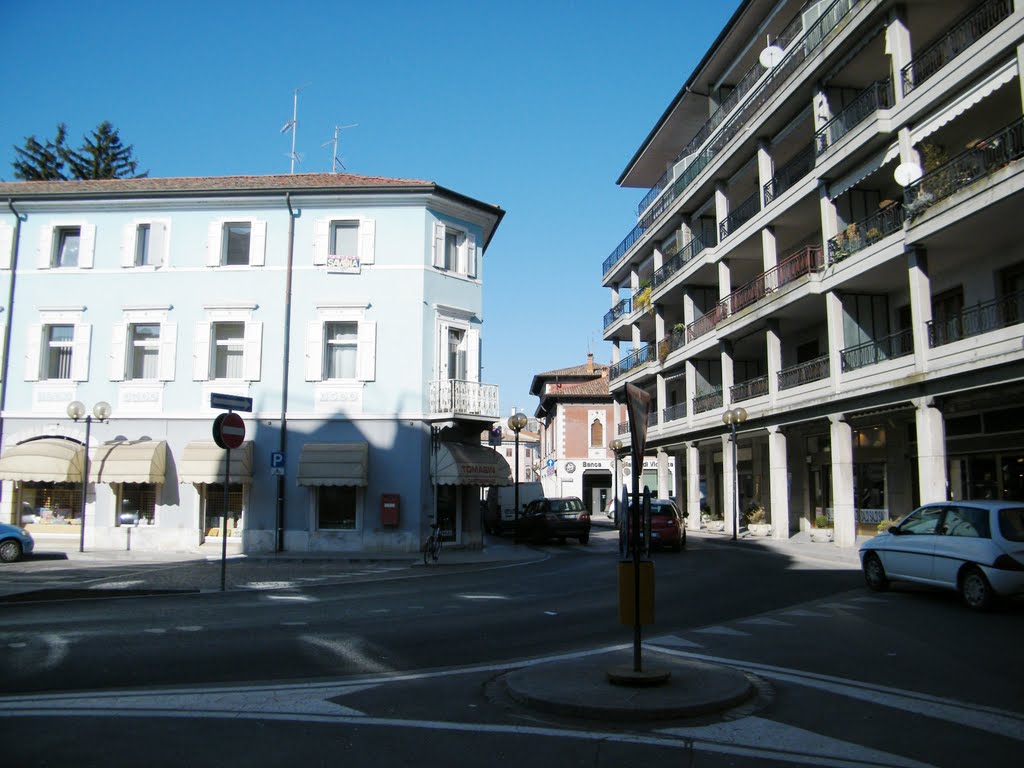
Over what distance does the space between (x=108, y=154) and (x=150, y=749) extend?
191 feet

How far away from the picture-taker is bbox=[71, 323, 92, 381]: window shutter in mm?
26203

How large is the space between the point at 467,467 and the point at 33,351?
14695mm

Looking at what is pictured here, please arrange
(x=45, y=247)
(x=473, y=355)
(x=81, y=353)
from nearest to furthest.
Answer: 1. (x=81, y=353)
2. (x=45, y=247)
3. (x=473, y=355)

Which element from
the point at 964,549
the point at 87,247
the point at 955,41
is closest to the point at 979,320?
the point at 955,41

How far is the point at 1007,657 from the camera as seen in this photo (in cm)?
868

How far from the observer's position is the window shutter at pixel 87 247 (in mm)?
26688

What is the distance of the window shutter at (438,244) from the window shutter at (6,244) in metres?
14.1

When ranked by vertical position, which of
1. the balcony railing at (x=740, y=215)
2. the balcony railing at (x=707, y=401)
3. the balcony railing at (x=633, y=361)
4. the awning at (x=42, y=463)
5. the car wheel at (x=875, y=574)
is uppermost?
the balcony railing at (x=740, y=215)

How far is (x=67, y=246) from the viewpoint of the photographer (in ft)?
89.6

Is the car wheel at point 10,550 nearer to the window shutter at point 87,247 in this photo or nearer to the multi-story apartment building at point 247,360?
the multi-story apartment building at point 247,360

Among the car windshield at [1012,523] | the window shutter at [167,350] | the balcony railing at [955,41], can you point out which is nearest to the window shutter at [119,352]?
the window shutter at [167,350]

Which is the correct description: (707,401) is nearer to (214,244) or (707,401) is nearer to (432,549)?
(432,549)

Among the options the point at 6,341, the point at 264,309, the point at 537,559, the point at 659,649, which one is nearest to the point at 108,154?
the point at 6,341

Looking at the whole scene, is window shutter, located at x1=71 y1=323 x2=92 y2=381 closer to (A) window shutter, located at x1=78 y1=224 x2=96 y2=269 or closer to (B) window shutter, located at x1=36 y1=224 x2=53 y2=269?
(A) window shutter, located at x1=78 y1=224 x2=96 y2=269
